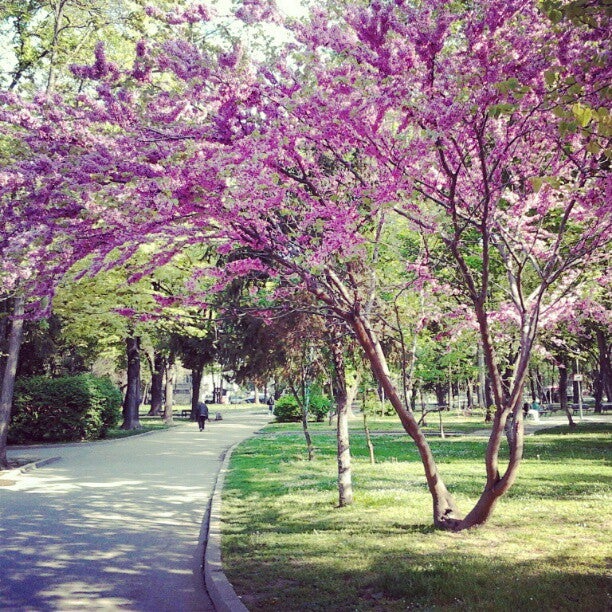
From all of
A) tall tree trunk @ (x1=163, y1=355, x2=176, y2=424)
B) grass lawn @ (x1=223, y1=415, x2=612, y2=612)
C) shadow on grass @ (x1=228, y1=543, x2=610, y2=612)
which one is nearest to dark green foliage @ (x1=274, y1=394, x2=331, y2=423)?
tall tree trunk @ (x1=163, y1=355, x2=176, y2=424)

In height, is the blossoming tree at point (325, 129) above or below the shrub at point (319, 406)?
above

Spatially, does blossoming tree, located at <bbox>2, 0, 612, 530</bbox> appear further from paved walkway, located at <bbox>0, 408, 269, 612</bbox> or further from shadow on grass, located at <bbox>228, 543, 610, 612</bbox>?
paved walkway, located at <bbox>0, 408, 269, 612</bbox>

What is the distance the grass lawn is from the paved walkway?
0.60 metres

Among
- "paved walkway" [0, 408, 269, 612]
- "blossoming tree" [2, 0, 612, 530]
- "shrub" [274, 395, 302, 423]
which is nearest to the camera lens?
"blossoming tree" [2, 0, 612, 530]

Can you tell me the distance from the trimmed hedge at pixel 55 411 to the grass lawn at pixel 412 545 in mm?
12322

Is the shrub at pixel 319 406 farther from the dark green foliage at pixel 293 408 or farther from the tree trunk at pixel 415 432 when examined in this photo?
the tree trunk at pixel 415 432

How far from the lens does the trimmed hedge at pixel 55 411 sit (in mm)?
22547

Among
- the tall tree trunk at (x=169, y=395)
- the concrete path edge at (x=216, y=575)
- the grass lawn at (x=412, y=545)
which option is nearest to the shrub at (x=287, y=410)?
the tall tree trunk at (x=169, y=395)

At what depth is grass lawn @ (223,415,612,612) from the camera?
17.2ft

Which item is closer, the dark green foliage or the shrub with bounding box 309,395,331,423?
the dark green foliage

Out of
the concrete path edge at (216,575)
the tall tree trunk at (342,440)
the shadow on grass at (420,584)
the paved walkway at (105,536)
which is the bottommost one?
the paved walkway at (105,536)

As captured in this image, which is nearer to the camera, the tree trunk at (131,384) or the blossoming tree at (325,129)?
the blossoming tree at (325,129)

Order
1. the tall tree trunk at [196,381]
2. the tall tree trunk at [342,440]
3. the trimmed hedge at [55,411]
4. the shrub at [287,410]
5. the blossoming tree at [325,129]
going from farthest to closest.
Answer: the shrub at [287,410]
the tall tree trunk at [196,381]
the trimmed hedge at [55,411]
the tall tree trunk at [342,440]
the blossoming tree at [325,129]

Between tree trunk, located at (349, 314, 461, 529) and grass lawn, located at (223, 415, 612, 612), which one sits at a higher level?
tree trunk, located at (349, 314, 461, 529)
